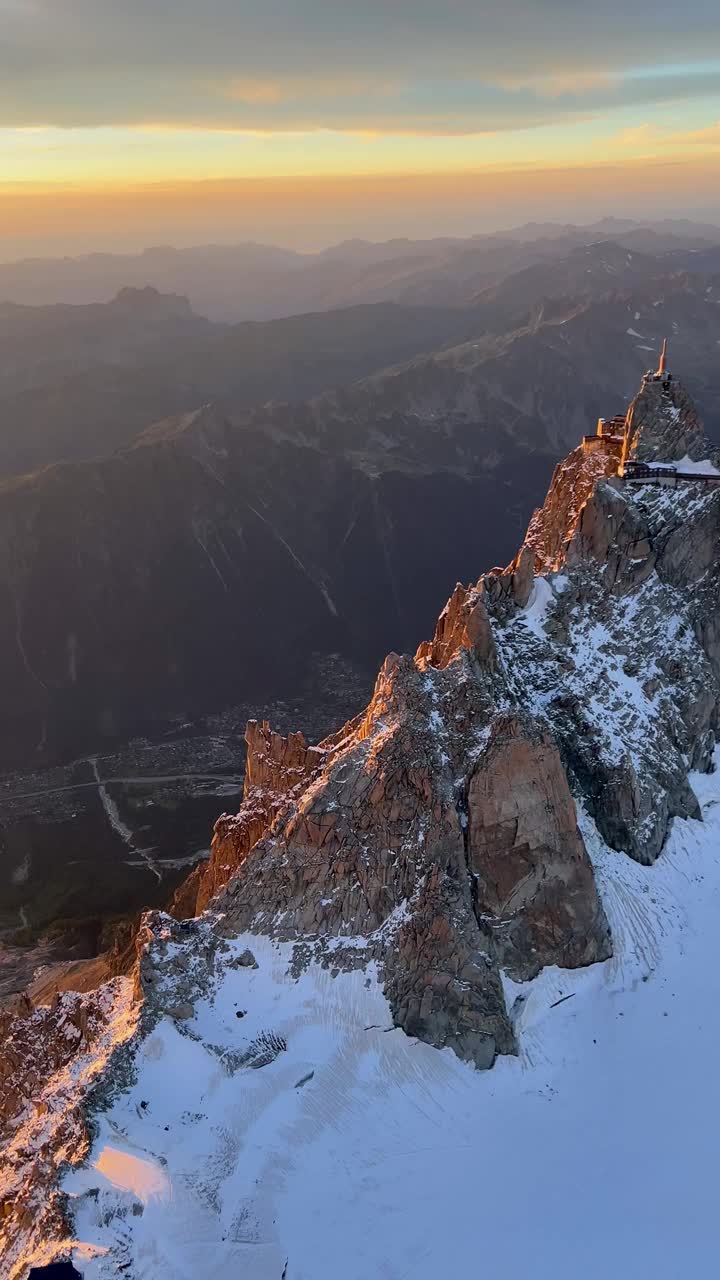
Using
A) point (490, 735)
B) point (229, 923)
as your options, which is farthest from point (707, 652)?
point (229, 923)

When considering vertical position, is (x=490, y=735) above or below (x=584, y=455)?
below

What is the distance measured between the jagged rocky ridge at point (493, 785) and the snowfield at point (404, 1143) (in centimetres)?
298

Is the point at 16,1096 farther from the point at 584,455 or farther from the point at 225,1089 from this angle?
the point at 584,455

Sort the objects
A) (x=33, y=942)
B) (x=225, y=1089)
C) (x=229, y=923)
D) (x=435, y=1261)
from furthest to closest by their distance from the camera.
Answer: (x=33, y=942) < (x=229, y=923) < (x=225, y=1089) < (x=435, y=1261)

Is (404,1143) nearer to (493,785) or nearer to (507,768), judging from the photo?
(493,785)

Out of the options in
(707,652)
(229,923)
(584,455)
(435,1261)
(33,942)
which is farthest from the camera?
(33,942)

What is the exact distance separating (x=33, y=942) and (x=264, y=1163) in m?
80.6

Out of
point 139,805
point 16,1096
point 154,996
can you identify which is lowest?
point 139,805

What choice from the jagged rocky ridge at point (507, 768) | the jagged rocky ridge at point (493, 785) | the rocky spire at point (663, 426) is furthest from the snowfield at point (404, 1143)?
the rocky spire at point (663, 426)

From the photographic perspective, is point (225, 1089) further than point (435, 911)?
No

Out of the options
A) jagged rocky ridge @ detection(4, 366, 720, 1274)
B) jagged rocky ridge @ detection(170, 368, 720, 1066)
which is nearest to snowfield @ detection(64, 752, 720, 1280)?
jagged rocky ridge @ detection(4, 366, 720, 1274)

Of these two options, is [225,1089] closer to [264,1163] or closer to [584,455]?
[264,1163]

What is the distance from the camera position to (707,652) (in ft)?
356

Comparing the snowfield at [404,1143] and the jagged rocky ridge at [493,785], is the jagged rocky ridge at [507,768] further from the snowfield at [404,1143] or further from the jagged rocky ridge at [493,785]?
the snowfield at [404,1143]
